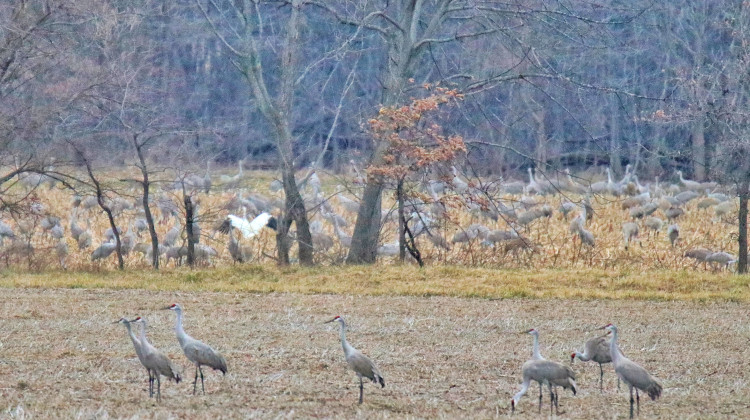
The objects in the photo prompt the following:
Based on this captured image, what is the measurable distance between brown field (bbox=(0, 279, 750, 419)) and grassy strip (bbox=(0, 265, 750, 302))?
487 millimetres

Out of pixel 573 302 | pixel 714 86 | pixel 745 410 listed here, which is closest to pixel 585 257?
pixel 714 86

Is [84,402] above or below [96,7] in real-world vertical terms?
below

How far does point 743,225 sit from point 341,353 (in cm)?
932

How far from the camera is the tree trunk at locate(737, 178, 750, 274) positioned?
17.0m

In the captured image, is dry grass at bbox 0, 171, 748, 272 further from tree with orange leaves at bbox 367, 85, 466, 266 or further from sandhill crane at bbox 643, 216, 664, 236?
tree with orange leaves at bbox 367, 85, 466, 266

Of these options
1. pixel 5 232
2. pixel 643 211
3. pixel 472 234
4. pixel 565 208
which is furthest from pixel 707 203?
pixel 5 232

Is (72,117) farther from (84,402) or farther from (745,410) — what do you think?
(745,410)

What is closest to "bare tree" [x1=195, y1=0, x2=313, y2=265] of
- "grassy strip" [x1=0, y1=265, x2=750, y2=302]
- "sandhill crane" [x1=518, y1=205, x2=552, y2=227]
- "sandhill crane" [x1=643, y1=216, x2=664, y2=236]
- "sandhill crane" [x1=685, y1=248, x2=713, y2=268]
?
"grassy strip" [x1=0, y1=265, x2=750, y2=302]

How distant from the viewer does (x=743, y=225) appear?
56.9 feet

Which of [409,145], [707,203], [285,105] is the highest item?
[285,105]

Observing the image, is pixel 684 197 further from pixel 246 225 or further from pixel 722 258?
pixel 246 225

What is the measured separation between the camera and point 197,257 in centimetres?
1883

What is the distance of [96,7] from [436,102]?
6597mm

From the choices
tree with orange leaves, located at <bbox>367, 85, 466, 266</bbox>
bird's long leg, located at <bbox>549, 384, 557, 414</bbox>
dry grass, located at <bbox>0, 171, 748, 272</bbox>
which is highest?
tree with orange leaves, located at <bbox>367, 85, 466, 266</bbox>
